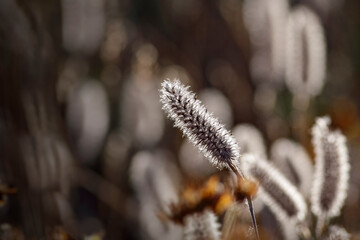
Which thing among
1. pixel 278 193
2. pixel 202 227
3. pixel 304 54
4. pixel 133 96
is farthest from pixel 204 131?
pixel 133 96

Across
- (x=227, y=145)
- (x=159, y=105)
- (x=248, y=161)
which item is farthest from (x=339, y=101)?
(x=227, y=145)

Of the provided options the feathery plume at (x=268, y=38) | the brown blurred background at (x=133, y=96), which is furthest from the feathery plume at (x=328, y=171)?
the feathery plume at (x=268, y=38)

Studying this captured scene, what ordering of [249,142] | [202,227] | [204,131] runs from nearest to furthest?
1. [204,131]
2. [202,227]
3. [249,142]

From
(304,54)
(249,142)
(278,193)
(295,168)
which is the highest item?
(304,54)

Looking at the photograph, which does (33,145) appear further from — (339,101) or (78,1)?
(339,101)

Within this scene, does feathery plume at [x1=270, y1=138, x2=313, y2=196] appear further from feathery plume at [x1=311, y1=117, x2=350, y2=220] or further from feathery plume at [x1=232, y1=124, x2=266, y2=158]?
feathery plume at [x1=311, y1=117, x2=350, y2=220]

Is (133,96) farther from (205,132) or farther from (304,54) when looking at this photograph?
(205,132)
